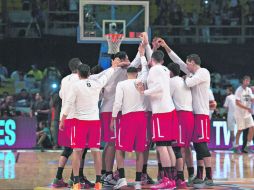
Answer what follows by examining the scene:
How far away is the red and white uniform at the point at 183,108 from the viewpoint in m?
10.6

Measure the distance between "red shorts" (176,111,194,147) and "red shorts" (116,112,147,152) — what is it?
66 cm

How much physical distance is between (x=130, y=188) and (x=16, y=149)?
8.23m

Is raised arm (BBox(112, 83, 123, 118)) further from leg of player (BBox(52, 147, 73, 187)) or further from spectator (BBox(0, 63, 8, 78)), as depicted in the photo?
spectator (BBox(0, 63, 8, 78))

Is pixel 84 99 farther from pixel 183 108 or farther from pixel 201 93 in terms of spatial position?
pixel 201 93

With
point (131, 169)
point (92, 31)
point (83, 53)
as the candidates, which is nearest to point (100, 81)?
point (131, 169)

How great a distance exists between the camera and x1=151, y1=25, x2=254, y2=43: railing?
24.8 meters

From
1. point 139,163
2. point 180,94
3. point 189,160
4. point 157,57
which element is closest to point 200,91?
point 180,94

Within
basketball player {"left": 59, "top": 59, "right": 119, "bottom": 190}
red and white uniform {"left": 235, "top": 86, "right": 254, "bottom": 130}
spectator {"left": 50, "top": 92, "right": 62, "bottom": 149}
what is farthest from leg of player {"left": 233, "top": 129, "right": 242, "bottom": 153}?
basketball player {"left": 59, "top": 59, "right": 119, "bottom": 190}

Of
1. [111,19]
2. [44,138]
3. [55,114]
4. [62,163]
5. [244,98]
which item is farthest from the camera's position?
[44,138]

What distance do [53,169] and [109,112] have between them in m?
3.39

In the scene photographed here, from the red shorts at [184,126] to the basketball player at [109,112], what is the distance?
107 centimetres

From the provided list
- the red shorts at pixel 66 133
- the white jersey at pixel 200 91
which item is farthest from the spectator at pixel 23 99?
the white jersey at pixel 200 91

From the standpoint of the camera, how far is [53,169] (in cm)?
1366

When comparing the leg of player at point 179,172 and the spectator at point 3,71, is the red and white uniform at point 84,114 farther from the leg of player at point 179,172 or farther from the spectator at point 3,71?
the spectator at point 3,71
